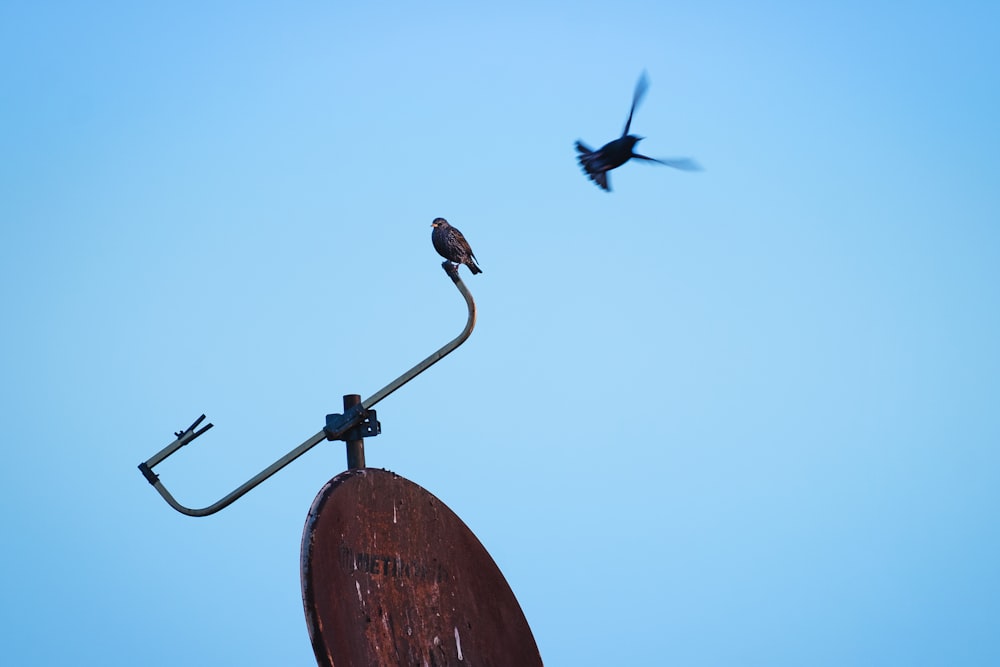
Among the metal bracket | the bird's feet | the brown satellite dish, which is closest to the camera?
the brown satellite dish

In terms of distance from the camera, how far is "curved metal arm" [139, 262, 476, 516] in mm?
5551

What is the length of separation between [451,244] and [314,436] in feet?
3.36

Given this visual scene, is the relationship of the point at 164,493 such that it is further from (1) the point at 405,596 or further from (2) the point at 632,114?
(2) the point at 632,114

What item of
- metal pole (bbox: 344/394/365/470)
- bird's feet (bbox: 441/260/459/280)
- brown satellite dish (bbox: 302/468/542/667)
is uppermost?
bird's feet (bbox: 441/260/459/280)

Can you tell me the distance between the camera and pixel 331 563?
4754 mm

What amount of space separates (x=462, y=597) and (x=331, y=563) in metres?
0.94

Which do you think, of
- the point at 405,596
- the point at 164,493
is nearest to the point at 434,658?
the point at 405,596

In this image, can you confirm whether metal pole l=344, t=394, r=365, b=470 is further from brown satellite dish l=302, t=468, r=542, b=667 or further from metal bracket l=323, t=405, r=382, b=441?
brown satellite dish l=302, t=468, r=542, b=667

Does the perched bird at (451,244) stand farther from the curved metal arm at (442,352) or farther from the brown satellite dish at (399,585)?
the brown satellite dish at (399,585)

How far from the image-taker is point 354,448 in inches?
219

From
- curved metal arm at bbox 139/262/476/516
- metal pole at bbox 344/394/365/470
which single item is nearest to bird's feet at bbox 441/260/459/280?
curved metal arm at bbox 139/262/476/516

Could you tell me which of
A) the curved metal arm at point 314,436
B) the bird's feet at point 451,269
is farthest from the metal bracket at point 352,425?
the bird's feet at point 451,269

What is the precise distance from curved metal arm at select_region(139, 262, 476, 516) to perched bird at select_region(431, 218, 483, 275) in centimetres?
5

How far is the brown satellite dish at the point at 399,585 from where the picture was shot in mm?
4688
